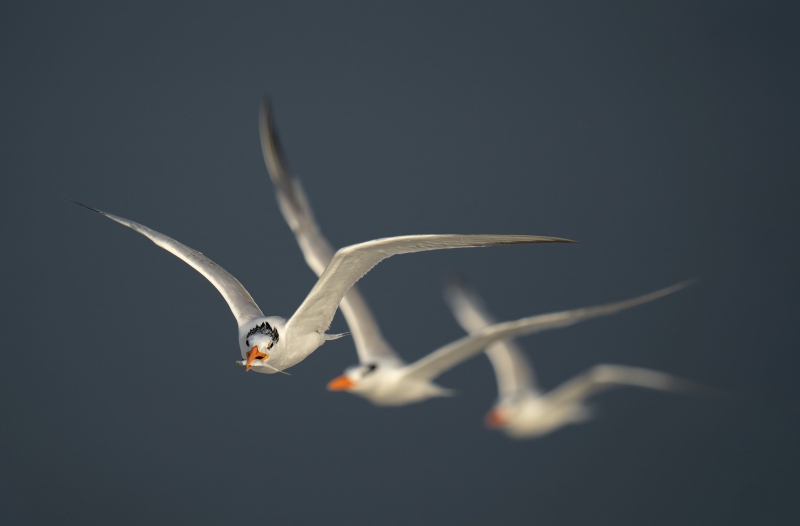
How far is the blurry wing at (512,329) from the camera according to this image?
4.21 m

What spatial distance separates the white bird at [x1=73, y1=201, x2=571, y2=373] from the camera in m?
3.38

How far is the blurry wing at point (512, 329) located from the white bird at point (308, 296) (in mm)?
1031

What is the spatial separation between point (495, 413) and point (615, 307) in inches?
159

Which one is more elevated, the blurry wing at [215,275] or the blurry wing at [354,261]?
the blurry wing at [215,275]

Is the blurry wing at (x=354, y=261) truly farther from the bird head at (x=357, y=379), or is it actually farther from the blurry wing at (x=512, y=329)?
the bird head at (x=357, y=379)

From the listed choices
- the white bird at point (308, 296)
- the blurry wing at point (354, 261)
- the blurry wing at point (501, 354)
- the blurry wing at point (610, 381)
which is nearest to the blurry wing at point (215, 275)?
the white bird at point (308, 296)

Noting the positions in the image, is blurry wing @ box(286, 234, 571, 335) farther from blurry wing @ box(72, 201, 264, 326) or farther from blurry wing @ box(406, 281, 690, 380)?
blurry wing @ box(406, 281, 690, 380)

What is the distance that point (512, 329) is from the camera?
475 centimetres

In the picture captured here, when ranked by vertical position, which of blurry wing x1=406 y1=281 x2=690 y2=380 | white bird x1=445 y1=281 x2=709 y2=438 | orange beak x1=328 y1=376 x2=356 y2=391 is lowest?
blurry wing x1=406 y1=281 x2=690 y2=380

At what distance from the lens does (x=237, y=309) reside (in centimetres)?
420

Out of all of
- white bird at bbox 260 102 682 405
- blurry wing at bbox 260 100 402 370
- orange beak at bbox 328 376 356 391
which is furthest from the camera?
orange beak at bbox 328 376 356 391

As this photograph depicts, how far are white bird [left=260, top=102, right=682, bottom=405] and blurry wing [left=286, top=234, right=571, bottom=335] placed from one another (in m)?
1.17

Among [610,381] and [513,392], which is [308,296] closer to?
[610,381]

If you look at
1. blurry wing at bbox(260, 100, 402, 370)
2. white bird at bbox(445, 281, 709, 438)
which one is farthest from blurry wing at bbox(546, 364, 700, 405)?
blurry wing at bbox(260, 100, 402, 370)
